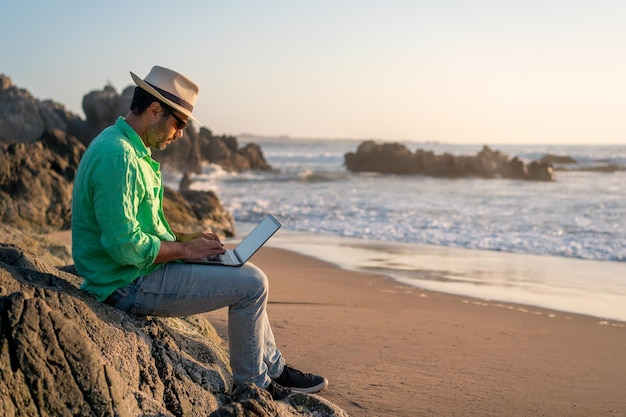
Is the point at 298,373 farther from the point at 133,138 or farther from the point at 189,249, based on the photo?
the point at 133,138

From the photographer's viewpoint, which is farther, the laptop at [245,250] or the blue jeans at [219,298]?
the laptop at [245,250]

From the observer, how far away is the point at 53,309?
10.4 ft

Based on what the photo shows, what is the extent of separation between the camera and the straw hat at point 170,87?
3.62m

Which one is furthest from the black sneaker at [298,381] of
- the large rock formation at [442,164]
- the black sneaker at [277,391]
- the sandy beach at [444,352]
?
the large rock formation at [442,164]

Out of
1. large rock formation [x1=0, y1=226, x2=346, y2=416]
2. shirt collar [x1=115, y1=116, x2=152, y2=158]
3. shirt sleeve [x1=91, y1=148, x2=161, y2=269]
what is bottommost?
large rock formation [x1=0, y1=226, x2=346, y2=416]

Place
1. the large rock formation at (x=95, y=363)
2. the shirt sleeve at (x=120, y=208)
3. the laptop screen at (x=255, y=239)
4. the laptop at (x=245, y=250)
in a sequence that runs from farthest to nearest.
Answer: the laptop screen at (x=255, y=239)
the laptop at (x=245, y=250)
the shirt sleeve at (x=120, y=208)
the large rock formation at (x=95, y=363)

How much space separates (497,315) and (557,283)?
2.69 metres

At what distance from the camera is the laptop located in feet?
12.7

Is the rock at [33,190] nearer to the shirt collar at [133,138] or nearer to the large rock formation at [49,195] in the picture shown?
the large rock formation at [49,195]

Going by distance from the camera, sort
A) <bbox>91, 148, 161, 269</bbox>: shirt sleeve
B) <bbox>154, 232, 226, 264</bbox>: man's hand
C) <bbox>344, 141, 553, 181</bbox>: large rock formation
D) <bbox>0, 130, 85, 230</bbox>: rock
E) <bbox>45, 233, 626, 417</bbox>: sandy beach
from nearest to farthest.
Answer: <bbox>91, 148, 161, 269</bbox>: shirt sleeve, <bbox>154, 232, 226, 264</bbox>: man's hand, <bbox>45, 233, 626, 417</bbox>: sandy beach, <bbox>0, 130, 85, 230</bbox>: rock, <bbox>344, 141, 553, 181</bbox>: large rock formation

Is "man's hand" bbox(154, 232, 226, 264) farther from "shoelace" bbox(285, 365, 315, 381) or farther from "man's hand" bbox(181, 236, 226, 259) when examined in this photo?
"shoelace" bbox(285, 365, 315, 381)

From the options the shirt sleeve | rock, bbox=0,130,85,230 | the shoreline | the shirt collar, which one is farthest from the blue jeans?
rock, bbox=0,130,85,230

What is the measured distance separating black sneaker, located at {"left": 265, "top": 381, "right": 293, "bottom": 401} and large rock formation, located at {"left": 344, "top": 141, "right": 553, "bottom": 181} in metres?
37.7

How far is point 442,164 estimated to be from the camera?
46875mm
